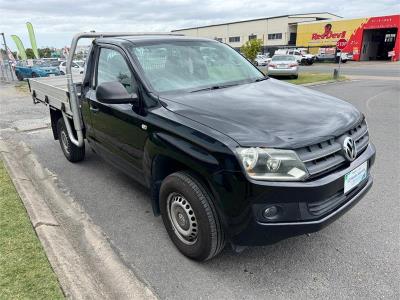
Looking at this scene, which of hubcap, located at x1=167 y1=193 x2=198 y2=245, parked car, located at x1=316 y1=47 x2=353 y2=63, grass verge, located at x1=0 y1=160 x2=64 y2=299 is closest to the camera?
grass verge, located at x1=0 y1=160 x2=64 y2=299

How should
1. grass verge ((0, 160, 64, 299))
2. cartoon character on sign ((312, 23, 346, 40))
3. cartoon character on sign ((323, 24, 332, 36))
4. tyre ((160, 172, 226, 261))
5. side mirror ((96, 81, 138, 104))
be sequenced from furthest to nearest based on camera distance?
cartoon character on sign ((323, 24, 332, 36))
cartoon character on sign ((312, 23, 346, 40))
side mirror ((96, 81, 138, 104))
tyre ((160, 172, 226, 261))
grass verge ((0, 160, 64, 299))

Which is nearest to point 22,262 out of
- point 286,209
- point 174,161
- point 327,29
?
point 174,161

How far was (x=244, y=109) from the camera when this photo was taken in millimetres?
2809

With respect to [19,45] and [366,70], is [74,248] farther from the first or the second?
[366,70]

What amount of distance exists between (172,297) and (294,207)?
1.13 m

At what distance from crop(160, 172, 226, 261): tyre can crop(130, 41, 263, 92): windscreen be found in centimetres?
96

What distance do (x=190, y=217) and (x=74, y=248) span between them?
3.95 ft

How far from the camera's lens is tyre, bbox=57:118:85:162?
5418 mm

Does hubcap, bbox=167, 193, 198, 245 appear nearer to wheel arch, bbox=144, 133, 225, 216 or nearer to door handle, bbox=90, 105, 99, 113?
wheel arch, bbox=144, 133, 225, 216

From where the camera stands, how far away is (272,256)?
3061mm

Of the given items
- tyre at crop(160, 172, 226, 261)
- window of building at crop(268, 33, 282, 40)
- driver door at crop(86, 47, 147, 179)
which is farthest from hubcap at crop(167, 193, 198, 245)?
window of building at crop(268, 33, 282, 40)

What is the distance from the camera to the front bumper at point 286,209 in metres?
2.31

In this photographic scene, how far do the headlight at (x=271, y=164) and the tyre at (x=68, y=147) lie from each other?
3750mm

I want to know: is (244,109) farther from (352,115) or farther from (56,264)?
(56,264)
